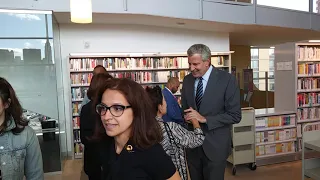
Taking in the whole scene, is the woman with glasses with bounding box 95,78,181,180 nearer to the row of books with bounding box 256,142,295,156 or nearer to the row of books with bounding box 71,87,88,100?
the row of books with bounding box 256,142,295,156

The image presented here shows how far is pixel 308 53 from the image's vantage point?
4.97m

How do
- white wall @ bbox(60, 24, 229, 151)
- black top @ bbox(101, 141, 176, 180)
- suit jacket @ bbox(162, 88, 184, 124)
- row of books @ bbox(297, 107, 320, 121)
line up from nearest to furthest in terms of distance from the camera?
black top @ bbox(101, 141, 176, 180) → suit jacket @ bbox(162, 88, 184, 124) → row of books @ bbox(297, 107, 320, 121) → white wall @ bbox(60, 24, 229, 151)

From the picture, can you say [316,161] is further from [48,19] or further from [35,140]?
[48,19]

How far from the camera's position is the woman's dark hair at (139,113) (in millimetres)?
1069

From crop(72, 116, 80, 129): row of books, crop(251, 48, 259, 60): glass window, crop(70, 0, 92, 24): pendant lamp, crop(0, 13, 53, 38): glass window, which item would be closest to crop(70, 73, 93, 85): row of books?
crop(72, 116, 80, 129): row of books

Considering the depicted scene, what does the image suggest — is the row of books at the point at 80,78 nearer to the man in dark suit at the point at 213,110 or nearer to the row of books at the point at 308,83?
the man in dark suit at the point at 213,110

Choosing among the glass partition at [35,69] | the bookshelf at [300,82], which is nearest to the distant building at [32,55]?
the glass partition at [35,69]

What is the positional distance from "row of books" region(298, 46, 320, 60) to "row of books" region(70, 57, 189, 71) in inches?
93.1

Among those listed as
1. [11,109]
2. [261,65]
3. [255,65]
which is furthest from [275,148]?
[261,65]

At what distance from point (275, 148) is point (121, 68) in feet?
11.1

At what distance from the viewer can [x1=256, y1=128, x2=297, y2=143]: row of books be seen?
4637 mm

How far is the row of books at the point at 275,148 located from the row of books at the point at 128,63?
8.15 feet

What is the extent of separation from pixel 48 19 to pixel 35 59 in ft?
2.41

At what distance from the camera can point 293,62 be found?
4.84m
